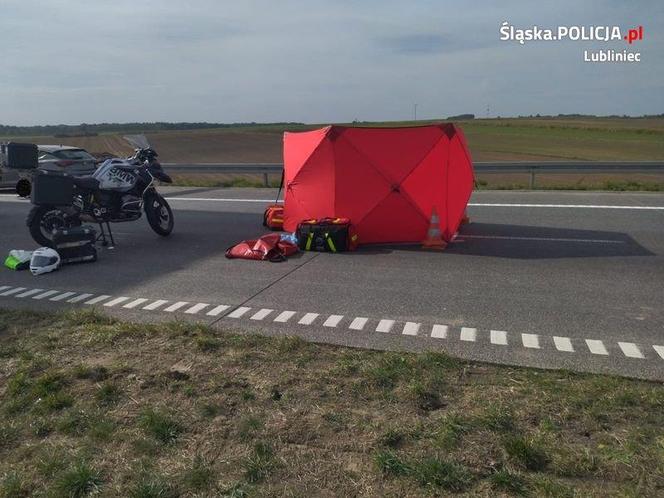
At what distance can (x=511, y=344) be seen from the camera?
504 cm

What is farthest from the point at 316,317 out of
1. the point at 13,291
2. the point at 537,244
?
the point at 537,244

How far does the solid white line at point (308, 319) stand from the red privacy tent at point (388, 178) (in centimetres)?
371

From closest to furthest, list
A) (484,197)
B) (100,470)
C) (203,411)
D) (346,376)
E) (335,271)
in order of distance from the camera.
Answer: (100,470), (203,411), (346,376), (335,271), (484,197)

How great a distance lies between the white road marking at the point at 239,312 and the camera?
5.98 m

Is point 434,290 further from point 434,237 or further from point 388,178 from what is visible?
point 388,178

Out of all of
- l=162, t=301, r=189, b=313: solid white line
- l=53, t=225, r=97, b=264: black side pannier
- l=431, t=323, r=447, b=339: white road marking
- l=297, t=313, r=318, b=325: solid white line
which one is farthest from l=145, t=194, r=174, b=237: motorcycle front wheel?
l=431, t=323, r=447, b=339: white road marking

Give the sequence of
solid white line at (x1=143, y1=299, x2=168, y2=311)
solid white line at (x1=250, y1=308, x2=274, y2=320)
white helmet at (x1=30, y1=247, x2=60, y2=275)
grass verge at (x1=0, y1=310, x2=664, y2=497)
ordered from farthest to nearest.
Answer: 1. white helmet at (x1=30, y1=247, x2=60, y2=275)
2. solid white line at (x1=143, y1=299, x2=168, y2=311)
3. solid white line at (x1=250, y1=308, x2=274, y2=320)
4. grass verge at (x1=0, y1=310, x2=664, y2=497)

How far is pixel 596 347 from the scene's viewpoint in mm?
4941

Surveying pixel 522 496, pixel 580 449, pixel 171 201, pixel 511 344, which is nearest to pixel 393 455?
pixel 522 496

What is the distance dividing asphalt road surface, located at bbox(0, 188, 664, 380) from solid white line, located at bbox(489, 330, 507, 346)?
0.02 metres

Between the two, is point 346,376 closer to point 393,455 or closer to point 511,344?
point 393,455

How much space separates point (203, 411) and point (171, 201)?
1243cm

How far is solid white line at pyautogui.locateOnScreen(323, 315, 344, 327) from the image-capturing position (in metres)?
5.63

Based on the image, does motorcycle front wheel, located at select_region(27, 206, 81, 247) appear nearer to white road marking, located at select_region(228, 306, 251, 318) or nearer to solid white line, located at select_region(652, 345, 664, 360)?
white road marking, located at select_region(228, 306, 251, 318)
